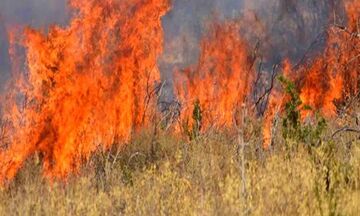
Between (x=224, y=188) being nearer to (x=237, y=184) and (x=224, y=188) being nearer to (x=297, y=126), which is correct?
(x=237, y=184)

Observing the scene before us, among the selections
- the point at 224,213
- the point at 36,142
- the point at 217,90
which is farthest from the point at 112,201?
the point at 217,90

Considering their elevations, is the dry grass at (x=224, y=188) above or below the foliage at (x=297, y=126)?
below

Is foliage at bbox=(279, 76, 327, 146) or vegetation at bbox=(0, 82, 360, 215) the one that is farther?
foliage at bbox=(279, 76, 327, 146)

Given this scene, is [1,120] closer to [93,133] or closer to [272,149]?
[93,133]

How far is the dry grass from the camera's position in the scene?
897 cm

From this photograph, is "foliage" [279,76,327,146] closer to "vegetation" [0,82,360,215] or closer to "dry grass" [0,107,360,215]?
"vegetation" [0,82,360,215]

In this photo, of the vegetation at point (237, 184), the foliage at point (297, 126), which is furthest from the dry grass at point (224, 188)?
the foliage at point (297, 126)

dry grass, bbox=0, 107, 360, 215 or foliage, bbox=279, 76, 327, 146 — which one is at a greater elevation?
foliage, bbox=279, 76, 327, 146

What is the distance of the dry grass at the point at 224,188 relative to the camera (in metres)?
8.97

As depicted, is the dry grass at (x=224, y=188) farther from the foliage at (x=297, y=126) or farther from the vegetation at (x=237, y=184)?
the foliage at (x=297, y=126)

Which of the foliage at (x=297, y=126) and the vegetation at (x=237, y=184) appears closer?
the vegetation at (x=237, y=184)

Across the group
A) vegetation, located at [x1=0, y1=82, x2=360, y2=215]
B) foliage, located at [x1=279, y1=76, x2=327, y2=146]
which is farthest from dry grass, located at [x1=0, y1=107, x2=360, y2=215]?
foliage, located at [x1=279, y1=76, x2=327, y2=146]

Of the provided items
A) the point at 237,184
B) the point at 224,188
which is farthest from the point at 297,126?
the point at 237,184

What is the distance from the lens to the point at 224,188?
10.8 m
